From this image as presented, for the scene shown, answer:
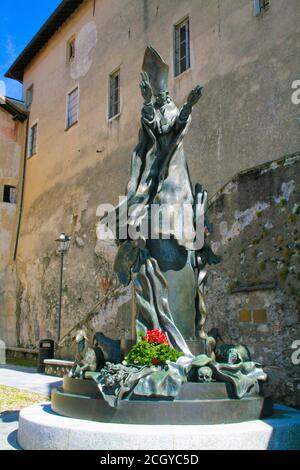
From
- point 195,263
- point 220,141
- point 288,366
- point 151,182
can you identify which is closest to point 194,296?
point 195,263

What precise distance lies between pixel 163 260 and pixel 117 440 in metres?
1.91

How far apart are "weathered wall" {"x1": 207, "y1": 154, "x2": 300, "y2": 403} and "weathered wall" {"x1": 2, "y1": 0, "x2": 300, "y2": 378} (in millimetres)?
910

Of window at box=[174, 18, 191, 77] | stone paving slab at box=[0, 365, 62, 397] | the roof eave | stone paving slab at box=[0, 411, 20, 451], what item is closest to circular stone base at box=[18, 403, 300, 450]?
stone paving slab at box=[0, 411, 20, 451]

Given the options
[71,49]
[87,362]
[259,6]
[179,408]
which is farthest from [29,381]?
[71,49]

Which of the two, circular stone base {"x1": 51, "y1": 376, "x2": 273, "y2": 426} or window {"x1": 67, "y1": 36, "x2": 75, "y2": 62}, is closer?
circular stone base {"x1": 51, "y1": 376, "x2": 273, "y2": 426}

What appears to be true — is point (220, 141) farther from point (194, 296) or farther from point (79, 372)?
point (79, 372)

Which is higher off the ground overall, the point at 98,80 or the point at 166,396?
the point at 98,80

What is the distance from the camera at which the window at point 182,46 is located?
1284 cm

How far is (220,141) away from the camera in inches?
437

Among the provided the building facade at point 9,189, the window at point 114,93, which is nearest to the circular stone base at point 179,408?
the window at point 114,93

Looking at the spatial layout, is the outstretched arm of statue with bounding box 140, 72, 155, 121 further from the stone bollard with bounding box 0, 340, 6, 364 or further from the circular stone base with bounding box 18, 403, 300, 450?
the stone bollard with bounding box 0, 340, 6, 364

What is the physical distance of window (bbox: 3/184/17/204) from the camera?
834 inches

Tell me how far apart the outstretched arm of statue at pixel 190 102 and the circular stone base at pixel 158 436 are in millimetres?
3008

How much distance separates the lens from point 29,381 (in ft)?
34.5
